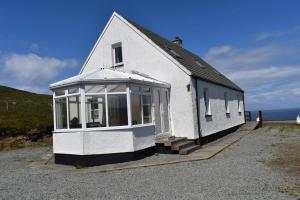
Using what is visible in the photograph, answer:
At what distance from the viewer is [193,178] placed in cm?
903

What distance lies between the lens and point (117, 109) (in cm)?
1307

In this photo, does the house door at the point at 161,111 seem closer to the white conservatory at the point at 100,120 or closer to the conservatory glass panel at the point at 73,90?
the white conservatory at the point at 100,120

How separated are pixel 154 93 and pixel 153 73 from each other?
5.37ft

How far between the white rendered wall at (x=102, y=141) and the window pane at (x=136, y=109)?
41 centimetres

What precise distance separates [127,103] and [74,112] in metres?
2.30

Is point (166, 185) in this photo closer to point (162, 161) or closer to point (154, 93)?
point (162, 161)

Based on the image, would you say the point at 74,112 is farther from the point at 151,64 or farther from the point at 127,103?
the point at 151,64

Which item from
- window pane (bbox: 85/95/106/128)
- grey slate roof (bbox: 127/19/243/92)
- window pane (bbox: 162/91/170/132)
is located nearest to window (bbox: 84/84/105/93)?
window pane (bbox: 85/95/106/128)

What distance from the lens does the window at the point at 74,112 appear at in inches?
519

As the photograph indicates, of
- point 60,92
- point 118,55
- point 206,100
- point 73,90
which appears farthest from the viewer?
point 118,55

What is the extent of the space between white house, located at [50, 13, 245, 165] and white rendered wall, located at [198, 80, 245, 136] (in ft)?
0.19

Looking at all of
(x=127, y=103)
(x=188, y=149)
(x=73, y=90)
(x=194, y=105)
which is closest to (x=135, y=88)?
(x=127, y=103)

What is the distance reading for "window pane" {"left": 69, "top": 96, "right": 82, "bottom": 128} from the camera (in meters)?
13.2

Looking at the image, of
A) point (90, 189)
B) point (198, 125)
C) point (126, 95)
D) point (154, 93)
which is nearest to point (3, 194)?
point (90, 189)
